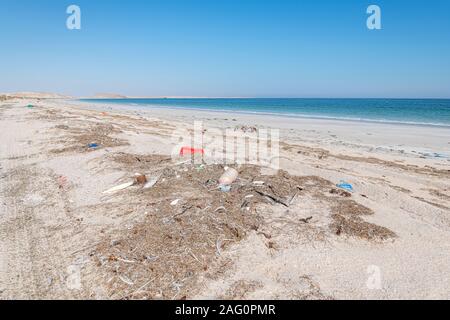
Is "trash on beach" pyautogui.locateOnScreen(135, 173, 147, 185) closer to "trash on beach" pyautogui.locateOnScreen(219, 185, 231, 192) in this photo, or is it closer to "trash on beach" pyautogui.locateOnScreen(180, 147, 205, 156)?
"trash on beach" pyautogui.locateOnScreen(219, 185, 231, 192)

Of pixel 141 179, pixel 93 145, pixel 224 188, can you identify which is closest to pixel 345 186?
pixel 224 188

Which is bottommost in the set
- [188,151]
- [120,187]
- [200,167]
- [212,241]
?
[212,241]

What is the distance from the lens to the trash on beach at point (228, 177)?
5.34m

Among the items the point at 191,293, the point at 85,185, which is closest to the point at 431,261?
the point at 191,293

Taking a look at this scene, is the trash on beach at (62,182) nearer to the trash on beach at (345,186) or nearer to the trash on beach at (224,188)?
the trash on beach at (224,188)

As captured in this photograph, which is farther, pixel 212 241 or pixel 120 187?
pixel 120 187

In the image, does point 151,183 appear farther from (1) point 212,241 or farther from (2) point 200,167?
(1) point 212,241

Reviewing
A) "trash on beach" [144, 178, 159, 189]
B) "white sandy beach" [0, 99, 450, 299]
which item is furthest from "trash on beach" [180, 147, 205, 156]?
"trash on beach" [144, 178, 159, 189]

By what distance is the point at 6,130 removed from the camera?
1231 cm

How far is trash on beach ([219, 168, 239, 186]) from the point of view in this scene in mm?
5340

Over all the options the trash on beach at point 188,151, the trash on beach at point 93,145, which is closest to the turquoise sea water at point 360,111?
the trash on beach at point 188,151

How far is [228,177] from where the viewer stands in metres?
5.49
